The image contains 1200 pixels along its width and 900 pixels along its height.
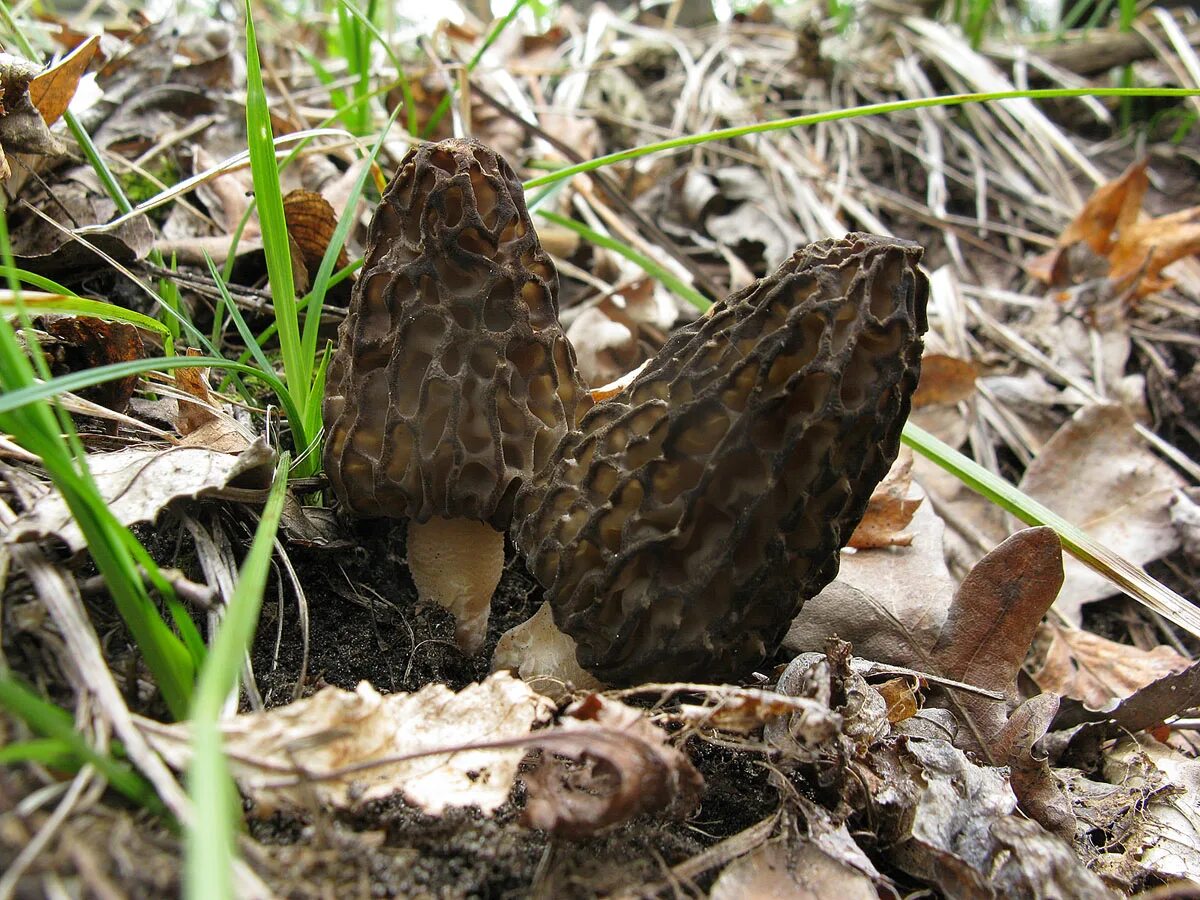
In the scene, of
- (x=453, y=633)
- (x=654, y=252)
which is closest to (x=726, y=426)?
(x=453, y=633)

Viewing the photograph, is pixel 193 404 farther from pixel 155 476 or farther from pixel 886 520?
pixel 886 520

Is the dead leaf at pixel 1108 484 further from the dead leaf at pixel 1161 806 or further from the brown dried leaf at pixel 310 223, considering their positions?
the brown dried leaf at pixel 310 223

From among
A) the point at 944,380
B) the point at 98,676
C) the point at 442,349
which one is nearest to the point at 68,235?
the point at 442,349

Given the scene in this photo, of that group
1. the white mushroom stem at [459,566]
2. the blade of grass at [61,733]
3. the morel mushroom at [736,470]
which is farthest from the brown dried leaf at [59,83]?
the blade of grass at [61,733]

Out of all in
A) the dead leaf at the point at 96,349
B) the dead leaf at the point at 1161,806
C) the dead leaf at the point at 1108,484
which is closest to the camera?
the dead leaf at the point at 1161,806

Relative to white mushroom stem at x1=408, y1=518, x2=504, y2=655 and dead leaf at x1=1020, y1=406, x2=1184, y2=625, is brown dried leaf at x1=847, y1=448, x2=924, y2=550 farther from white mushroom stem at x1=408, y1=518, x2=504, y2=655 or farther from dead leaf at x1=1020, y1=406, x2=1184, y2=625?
white mushroom stem at x1=408, y1=518, x2=504, y2=655

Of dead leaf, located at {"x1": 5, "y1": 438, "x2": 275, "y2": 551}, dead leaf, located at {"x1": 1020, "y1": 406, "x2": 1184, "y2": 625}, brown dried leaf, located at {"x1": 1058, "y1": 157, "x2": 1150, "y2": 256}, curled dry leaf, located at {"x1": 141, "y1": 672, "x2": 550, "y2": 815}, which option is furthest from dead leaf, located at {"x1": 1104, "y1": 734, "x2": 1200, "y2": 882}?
brown dried leaf, located at {"x1": 1058, "y1": 157, "x2": 1150, "y2": 256}
